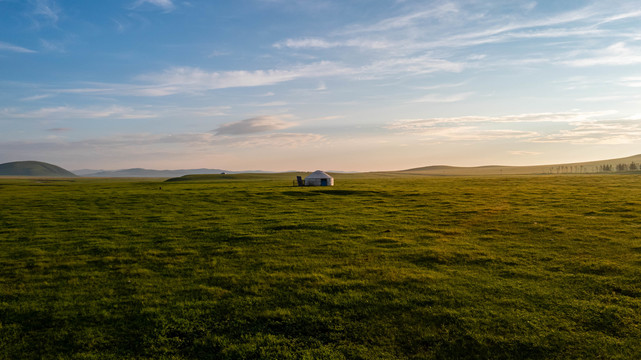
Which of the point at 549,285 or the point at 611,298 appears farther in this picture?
the point at 549,285

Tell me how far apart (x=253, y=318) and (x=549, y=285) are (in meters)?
9.24

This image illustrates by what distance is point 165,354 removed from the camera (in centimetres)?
734

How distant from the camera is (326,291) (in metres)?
10.3

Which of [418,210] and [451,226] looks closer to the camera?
[451,226]

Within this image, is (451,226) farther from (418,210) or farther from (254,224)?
(254,224)

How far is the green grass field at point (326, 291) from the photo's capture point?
755 centimetres

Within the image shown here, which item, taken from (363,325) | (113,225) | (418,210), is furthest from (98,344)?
(418,210)

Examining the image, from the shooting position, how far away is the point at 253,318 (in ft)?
28.6

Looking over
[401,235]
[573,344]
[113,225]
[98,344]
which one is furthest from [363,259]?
[113,225]

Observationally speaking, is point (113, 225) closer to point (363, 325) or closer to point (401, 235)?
point (401, 235)

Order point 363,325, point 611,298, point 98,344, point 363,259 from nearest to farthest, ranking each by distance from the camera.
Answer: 1. point 98,344
2. point 363,325
3. point 611,298
4. point 363,259

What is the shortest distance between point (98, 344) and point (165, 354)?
178 centimetres

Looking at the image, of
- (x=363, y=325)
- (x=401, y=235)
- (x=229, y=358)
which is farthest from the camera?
(x=401, y=235)

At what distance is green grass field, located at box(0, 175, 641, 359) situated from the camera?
755 cm
